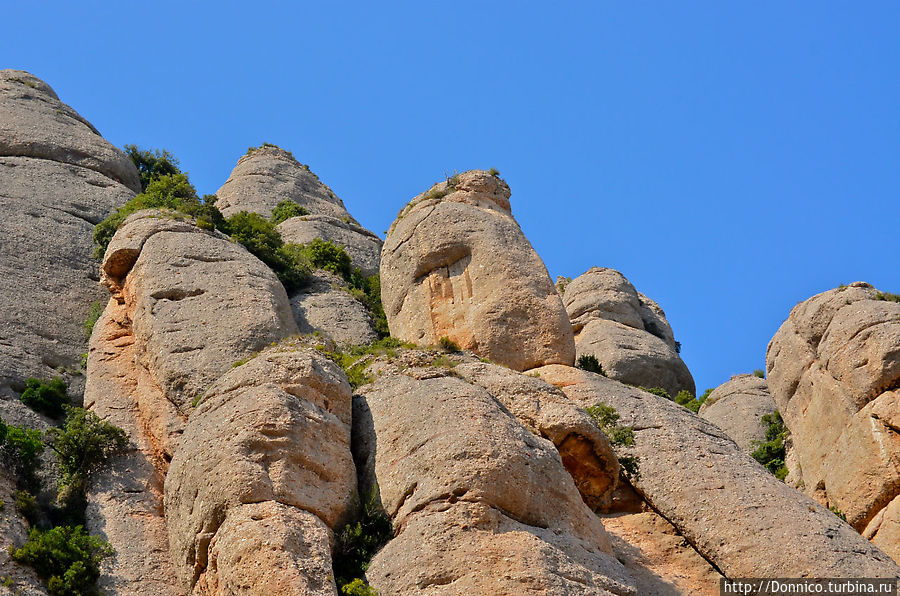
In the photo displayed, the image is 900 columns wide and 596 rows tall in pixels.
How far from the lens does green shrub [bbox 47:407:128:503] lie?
2777cm

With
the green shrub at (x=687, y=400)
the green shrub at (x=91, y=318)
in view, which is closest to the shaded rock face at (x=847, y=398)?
the green shrub at (x=687, y=400)

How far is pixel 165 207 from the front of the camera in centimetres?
3972

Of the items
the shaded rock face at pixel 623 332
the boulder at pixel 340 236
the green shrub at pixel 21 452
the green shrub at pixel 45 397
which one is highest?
the boulder at pixel 340 236

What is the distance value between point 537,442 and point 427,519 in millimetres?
3229

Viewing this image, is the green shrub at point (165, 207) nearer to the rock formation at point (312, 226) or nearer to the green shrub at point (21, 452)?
the rock formation at point (312, 226)

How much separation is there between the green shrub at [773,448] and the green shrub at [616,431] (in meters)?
11.6

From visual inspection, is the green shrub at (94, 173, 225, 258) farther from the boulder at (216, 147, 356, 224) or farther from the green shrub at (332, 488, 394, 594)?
the green shrub at (332, 488, 394, 594)

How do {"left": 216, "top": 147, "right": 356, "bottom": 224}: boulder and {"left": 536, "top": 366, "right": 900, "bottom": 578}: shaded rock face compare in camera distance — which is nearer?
{"left": 536, "top": 366, "right": 900, "bottom": 578}: shaded rock face

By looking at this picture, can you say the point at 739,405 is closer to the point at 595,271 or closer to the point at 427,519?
the point at 595,271

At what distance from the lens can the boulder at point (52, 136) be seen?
4731cm

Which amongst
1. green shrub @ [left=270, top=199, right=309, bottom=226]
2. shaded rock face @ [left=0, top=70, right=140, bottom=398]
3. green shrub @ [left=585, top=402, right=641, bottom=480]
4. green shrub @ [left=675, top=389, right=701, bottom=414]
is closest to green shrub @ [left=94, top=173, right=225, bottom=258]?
shaded rock face @ [left=0, top=70, right=140, bottom=398]

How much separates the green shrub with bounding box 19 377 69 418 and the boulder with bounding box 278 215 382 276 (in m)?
16.2

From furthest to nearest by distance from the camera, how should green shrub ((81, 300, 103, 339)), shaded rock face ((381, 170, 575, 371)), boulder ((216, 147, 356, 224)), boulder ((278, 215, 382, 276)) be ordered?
1. boulder ((216, 147, 356, 224))
2. boulder ((278, 215, 382, 276))
3. green shrub ((81, 300, 103, 339))
4. shaded rock face ((381, 170, 575, 371))

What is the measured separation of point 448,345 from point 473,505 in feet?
31.1
